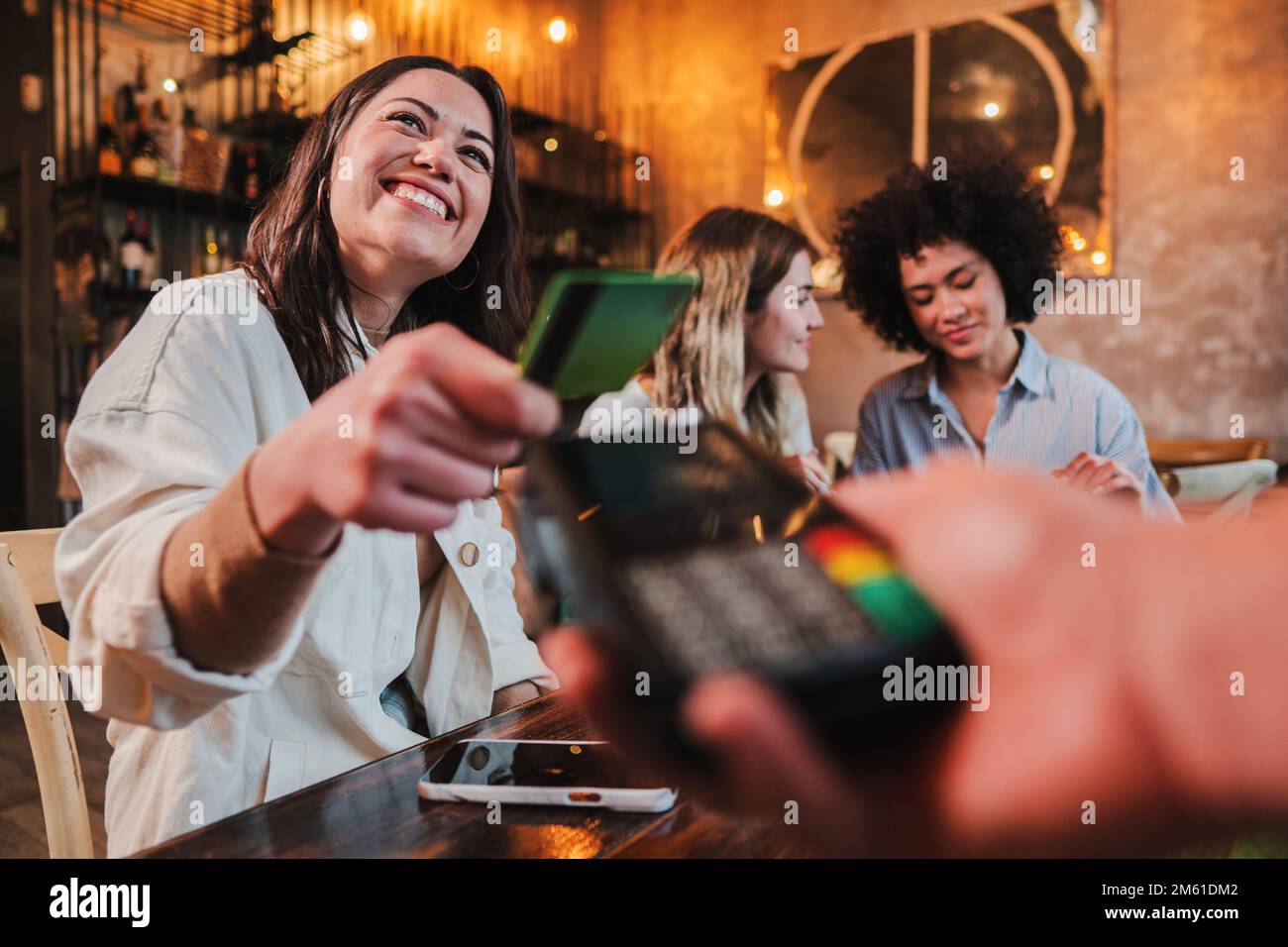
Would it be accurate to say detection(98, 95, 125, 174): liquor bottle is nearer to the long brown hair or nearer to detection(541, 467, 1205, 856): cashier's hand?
the long brown hair

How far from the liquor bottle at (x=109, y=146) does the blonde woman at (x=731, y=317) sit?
1.80m

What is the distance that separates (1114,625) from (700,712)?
3.5 inches

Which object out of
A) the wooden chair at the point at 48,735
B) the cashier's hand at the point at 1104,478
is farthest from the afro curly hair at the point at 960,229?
the wooden chair at the point at 48,735

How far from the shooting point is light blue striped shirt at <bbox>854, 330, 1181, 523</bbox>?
1727 millimetres

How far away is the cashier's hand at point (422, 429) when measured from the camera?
0.28 metres

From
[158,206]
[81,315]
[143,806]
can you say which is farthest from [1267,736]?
[158,206]

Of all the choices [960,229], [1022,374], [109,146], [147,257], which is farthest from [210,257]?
[1022,374]

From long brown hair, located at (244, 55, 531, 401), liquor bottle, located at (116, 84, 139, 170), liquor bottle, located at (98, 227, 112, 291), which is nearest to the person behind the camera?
long brown hair, located at (244, 55, 531, 401)

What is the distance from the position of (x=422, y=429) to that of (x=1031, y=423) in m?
1.70

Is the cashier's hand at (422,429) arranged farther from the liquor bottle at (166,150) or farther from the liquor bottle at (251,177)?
the liquor bottle at (251,177)

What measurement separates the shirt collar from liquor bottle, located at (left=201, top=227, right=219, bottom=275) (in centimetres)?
226

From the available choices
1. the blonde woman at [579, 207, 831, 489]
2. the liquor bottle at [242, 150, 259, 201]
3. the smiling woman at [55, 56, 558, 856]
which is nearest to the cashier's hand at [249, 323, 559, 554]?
the smiling woman at [55, 56, 558, 856]

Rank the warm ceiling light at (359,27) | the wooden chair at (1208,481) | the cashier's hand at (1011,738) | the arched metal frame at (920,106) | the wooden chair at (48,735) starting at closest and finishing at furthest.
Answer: the cashier's hand at (1011,738) < the wooden chair at (48,735) < the wooden chair at (1208,481) < the warm ceiling light at (359,27) < the arched metal frame at (920,106)

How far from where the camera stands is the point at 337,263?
3.14 feet
